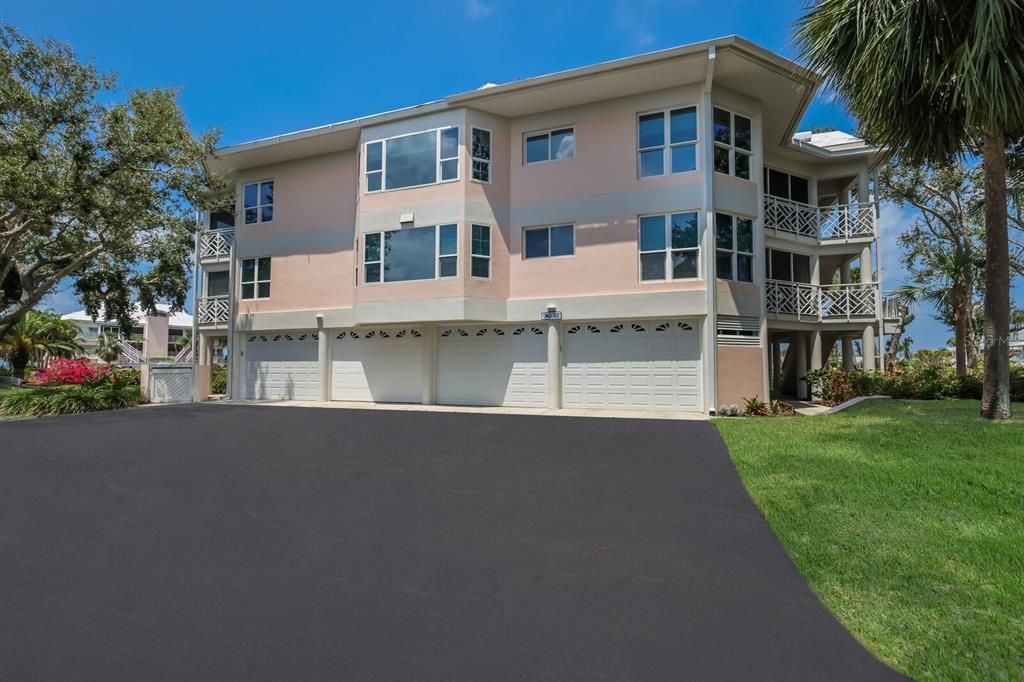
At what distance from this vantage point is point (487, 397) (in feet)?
54.0

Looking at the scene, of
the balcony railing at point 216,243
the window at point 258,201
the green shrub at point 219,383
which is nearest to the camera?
A: the window at point 258,201

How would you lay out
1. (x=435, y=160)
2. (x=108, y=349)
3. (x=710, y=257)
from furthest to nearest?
(x=108, y=349)
(x=435, y=160)
(x=710, y=257)

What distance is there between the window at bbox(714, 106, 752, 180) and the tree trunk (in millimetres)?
5513

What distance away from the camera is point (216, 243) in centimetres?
2162

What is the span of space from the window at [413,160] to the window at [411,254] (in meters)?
1.43

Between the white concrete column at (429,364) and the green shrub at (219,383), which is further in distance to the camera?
the green shrub at (219,383)

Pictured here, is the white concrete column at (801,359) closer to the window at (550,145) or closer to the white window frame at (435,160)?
the window at (550,145)

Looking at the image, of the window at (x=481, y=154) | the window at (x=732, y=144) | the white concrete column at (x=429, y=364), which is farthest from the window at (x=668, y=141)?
the white concrete column at (x=429, y=364)

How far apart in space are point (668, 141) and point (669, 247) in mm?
2708

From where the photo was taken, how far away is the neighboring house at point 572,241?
46.9 feet

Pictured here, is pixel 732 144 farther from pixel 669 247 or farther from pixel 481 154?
pixel 481 154

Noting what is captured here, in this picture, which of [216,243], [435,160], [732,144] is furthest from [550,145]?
[216,243]

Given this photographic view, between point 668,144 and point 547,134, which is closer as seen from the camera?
point 668,144

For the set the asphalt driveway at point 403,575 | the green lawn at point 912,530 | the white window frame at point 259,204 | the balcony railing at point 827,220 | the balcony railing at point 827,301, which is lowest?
the asphalt driveway at point 403,575
